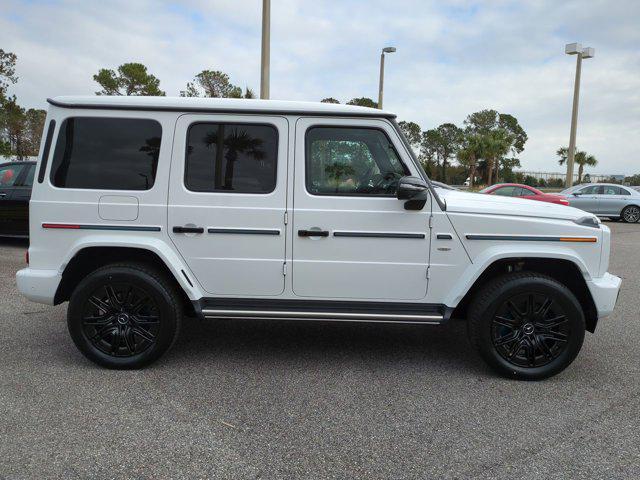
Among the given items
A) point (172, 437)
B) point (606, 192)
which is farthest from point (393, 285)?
point (606, 192)

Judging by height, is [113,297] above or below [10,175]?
below

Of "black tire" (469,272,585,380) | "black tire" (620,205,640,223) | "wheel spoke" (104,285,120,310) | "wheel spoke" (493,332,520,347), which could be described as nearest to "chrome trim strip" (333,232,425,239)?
"black tire" (469,272,585,380)

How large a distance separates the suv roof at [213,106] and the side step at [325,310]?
1.44 meters

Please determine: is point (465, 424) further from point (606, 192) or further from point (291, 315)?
point (606, 192)

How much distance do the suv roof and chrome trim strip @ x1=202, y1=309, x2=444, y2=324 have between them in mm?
1499

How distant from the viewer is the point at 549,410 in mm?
3432

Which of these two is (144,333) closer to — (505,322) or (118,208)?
(118,208)

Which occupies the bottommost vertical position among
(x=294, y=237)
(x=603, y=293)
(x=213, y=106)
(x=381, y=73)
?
(x=603, y=293)

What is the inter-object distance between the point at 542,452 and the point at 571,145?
938 inches

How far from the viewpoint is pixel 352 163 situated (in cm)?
394

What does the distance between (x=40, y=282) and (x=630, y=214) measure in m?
19.7

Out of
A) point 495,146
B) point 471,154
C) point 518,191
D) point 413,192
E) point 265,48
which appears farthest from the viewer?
point 471,154

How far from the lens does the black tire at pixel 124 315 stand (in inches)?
152

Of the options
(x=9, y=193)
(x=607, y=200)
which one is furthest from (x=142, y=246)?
(x=607, y=200)
